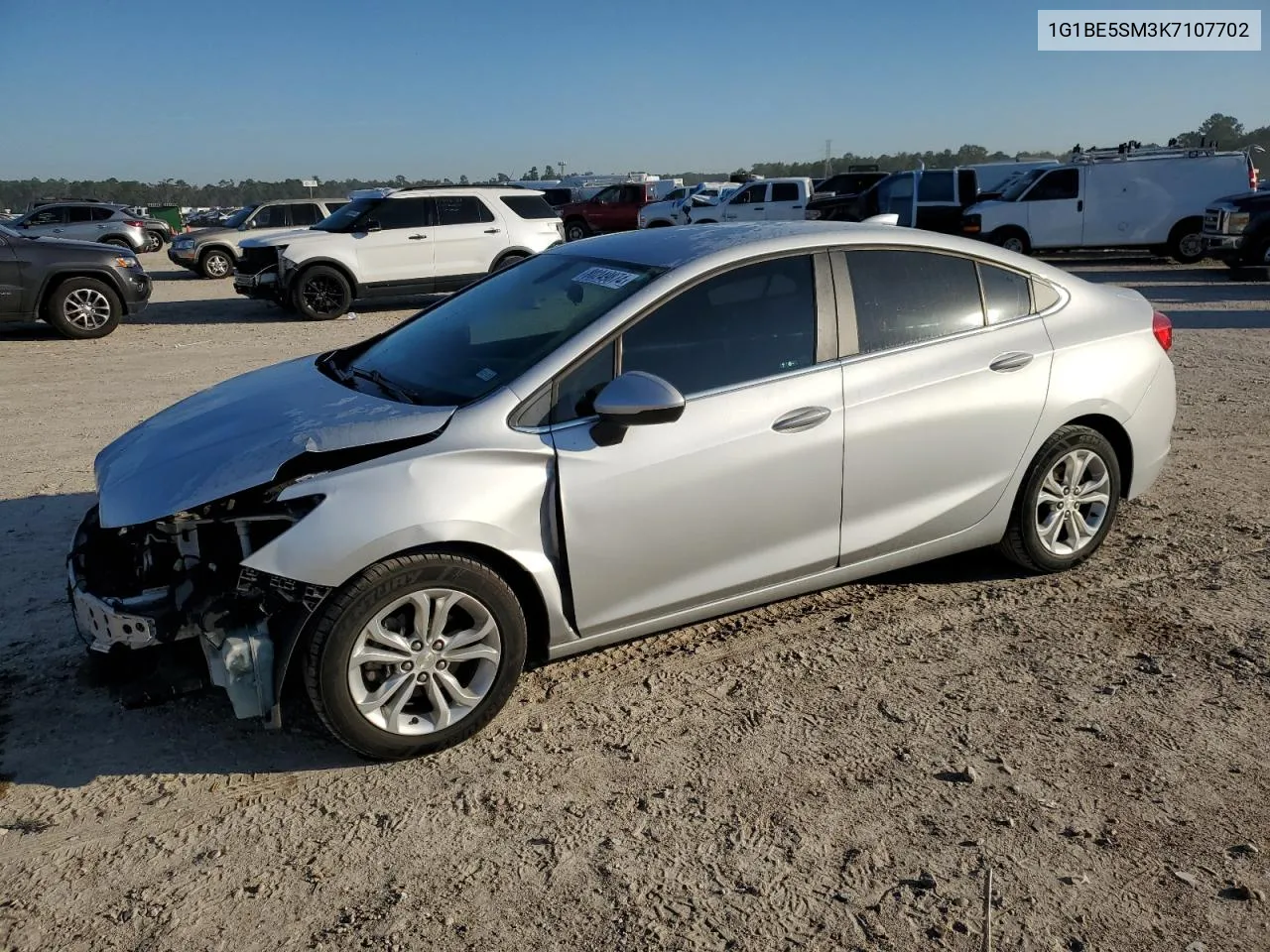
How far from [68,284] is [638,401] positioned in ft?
38.6

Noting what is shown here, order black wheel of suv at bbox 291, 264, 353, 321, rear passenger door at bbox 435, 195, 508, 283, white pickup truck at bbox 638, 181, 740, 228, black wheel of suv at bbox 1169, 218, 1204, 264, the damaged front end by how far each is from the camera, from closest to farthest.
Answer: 1. the damaged front end
2. black wheel of suv at bbox 291, 264, 353, 321
3. rear passenger door at bbox 435, 195, 508, 283
4. black wheel of suv at bbox 1169, 218, 1204, 264
5. white pickup truck at bbox 638, 181, 740, 228

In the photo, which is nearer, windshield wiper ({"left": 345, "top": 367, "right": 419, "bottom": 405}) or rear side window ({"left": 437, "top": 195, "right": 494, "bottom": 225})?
windshield wiper ({"left": 345, "top": 367, "right": 419, "bottom": 405})

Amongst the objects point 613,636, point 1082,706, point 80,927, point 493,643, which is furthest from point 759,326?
point 80,927

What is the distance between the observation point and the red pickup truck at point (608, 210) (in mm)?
32656

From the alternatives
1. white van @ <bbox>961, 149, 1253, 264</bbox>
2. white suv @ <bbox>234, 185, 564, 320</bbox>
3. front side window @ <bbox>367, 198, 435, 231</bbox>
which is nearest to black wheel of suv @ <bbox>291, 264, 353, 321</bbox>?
white suv @ <bbox>234, 185, 564, 320</bbox>

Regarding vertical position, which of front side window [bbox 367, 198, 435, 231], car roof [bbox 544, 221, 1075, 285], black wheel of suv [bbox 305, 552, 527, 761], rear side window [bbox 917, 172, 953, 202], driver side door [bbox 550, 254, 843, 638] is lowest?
black wheel of suv [bbox 305, 552, 527, 761]

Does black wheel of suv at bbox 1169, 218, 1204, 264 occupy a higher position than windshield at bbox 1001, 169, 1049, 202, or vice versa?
windshield at bbox 1001, 169, 1049, 202

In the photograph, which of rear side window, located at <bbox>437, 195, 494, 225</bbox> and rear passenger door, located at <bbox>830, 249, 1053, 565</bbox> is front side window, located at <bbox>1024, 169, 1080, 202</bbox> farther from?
rear passenger door, located at <bbox>830, 249, 1053, 565</bbox>

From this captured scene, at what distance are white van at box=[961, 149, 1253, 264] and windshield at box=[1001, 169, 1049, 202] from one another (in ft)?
0.07

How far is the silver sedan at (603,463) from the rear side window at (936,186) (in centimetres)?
1865

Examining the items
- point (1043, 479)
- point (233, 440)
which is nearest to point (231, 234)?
point (233, 440)

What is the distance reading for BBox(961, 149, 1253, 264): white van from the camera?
19969 mm

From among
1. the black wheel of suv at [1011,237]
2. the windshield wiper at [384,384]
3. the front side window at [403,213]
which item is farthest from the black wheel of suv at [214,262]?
the windshield wiper at [384,384]

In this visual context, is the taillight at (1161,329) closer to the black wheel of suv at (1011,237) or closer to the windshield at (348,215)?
the windshield at (348,215)
